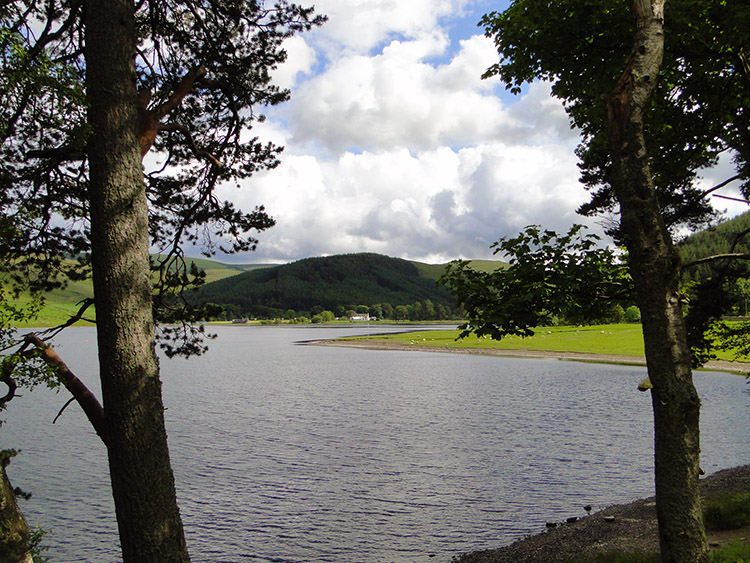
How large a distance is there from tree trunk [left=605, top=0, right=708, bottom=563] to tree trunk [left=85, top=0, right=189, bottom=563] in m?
6.20

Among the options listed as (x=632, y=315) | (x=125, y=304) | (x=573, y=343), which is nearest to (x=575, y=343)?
(x=573, y=343)

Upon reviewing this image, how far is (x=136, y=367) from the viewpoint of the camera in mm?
6520

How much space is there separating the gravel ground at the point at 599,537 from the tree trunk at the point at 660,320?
4.60m

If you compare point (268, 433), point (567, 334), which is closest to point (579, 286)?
point (268, 433)

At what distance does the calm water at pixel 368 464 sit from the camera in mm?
16266

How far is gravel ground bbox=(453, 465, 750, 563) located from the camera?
12.0m

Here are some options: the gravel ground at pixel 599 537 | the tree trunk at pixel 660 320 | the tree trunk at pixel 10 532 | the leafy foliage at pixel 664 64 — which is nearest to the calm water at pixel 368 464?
the gravel ground at pixel 599 537

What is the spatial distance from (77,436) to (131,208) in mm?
29492

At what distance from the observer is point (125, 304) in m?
6.58

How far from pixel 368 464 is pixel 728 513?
15.0 metres

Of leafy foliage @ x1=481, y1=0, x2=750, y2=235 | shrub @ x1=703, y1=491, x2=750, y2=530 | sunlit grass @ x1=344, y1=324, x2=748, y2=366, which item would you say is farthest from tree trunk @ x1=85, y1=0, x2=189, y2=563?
sunlit grass @ x1=344, y1=324, x2=748, y2=366

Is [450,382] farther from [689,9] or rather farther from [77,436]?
[689,9]

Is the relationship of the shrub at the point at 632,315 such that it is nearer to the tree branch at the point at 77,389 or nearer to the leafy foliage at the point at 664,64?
the leafy foliage at the point at 664,64

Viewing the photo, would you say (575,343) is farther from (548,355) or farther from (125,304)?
(125,304)
